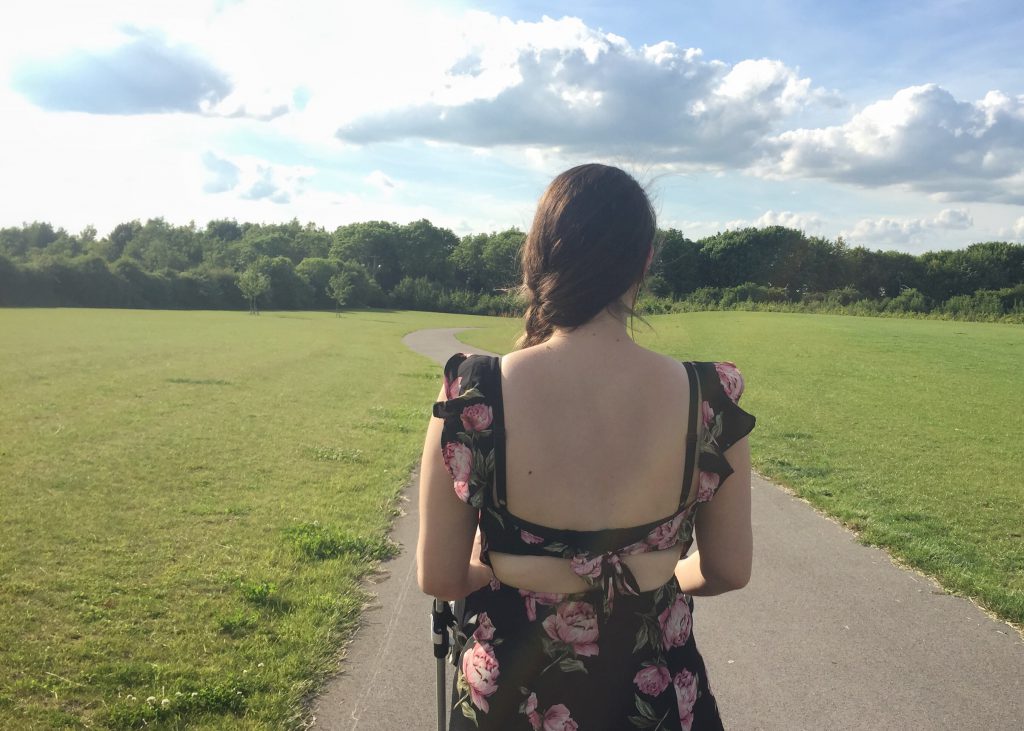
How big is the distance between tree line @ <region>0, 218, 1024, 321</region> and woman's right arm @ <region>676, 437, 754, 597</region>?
4708cm

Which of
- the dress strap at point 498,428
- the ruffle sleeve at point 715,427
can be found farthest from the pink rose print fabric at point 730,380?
the dress strap at point 498,428

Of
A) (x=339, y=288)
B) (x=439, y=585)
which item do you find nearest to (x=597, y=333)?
(x=439, y=585)

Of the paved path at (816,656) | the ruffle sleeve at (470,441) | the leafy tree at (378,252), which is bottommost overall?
the paved path at (816,656)

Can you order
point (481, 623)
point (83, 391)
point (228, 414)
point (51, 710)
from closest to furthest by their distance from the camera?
point (481, 623)
point (51, 710)
point (228, 414)
point (83, 391)

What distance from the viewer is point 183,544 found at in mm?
6113

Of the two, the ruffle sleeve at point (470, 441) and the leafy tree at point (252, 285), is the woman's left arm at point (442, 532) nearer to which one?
the ruffle sleeve at point (470, 441)

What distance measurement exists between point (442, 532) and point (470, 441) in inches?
8.7

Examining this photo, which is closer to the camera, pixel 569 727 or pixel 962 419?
pixel 569 727

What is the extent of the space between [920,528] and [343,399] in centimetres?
1162

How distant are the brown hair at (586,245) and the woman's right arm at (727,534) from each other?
0.43 metres

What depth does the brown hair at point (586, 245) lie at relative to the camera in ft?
5.22

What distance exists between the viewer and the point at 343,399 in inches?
632

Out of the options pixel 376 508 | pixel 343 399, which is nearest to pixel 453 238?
pixel 343 399

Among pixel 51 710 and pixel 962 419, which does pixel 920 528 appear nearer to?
pixel 51 710
